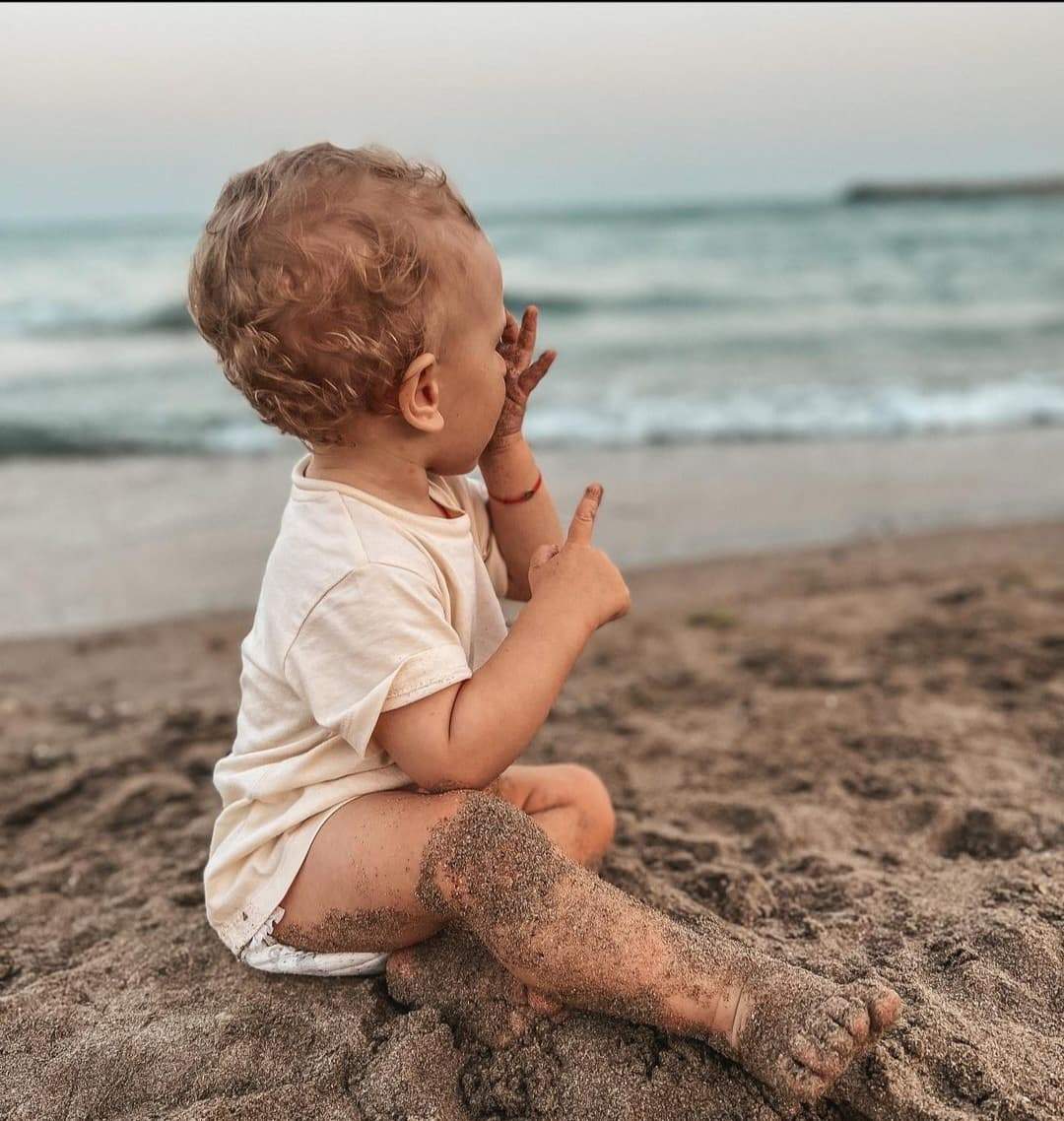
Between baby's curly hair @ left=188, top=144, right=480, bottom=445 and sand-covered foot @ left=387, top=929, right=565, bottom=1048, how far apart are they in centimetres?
93

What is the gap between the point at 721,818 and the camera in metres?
2.63

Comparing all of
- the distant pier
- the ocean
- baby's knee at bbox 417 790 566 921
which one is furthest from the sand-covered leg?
the distant pier

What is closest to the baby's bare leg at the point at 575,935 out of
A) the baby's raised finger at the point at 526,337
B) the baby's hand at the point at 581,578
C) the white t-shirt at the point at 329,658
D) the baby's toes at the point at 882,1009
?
the baby's toes at the point at 882,1009

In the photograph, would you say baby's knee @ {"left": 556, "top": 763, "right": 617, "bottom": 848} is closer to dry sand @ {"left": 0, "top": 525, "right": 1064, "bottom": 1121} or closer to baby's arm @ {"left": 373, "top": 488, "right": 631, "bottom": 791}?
dry sand @ {"left": 0, "top": 525, "right": 1064, "bottom": 1121}

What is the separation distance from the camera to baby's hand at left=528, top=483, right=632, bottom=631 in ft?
6.20

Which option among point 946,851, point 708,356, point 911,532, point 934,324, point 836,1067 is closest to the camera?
point 836,1067

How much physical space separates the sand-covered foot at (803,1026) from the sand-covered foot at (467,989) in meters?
0.32

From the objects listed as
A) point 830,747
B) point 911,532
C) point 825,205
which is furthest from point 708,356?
point 825,205

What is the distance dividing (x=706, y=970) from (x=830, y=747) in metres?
1.45

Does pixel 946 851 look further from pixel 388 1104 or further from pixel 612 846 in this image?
pixel 388 1104

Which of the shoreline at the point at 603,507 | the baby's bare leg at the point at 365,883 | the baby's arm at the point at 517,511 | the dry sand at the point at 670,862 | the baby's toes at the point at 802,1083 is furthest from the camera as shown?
the shoreline at the point at 603,507

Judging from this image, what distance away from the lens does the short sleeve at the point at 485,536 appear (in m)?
2.24

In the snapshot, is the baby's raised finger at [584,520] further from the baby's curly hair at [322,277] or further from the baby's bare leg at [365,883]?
the baby's bare leg at [365,883]

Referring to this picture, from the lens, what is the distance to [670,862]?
7.77ft
